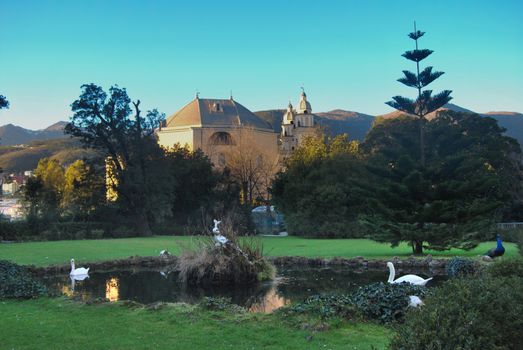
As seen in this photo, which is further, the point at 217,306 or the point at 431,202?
the point at 431,202

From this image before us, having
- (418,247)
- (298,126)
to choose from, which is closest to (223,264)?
(418,247)

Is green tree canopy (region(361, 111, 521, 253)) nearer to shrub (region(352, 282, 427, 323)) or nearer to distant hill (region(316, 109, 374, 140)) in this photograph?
shrub (region(352, 282, 427, 323))

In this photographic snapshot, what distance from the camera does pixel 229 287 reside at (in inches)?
396

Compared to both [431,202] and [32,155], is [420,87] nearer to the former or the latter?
[431,202]

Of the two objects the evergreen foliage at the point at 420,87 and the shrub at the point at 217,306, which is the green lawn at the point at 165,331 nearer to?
the shrub at the point at 217,306

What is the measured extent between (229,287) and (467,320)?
7.21 meters

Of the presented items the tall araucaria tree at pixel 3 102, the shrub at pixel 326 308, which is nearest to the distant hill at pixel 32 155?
the tall araucaria tree at pixel 3 102

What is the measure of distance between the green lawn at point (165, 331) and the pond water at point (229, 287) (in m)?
1.65

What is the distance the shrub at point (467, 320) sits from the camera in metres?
3.08

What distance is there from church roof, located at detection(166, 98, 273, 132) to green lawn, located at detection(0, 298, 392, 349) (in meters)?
51.8

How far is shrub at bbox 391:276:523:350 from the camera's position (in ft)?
10.1

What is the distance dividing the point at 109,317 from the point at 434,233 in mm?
10471

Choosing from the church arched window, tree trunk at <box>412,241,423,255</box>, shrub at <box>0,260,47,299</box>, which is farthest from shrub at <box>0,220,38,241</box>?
the church arched window

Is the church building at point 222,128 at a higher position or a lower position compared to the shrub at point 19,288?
higher
